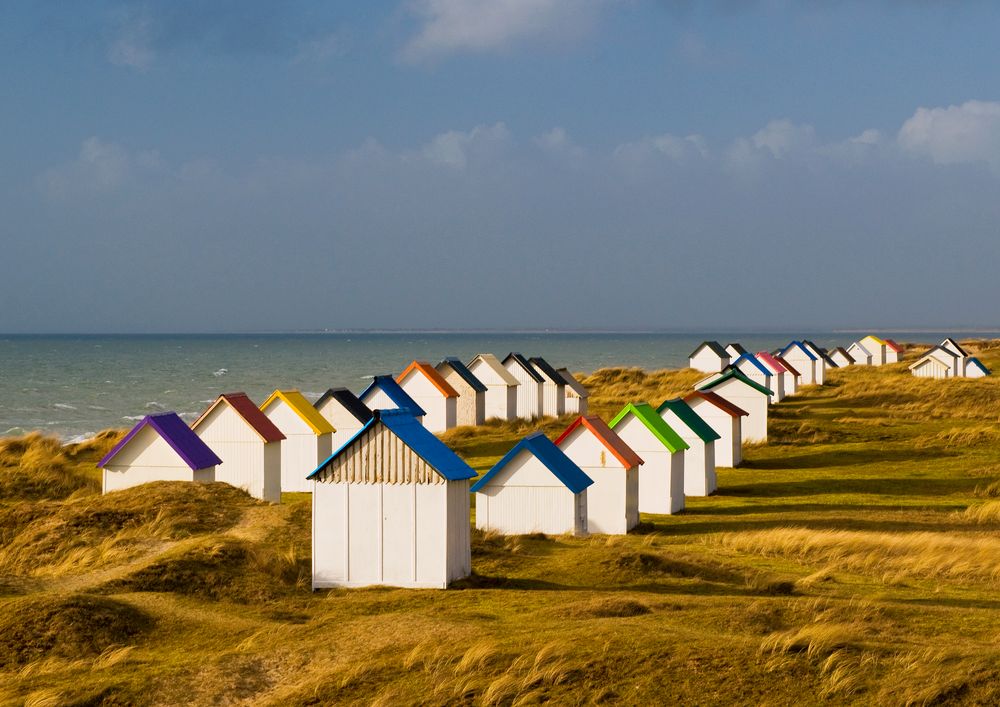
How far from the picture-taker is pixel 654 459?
42031 mm

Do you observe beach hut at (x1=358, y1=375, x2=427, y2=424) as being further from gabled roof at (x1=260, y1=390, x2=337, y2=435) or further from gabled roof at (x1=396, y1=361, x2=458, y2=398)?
gabled roof at (x1=260, y1=390, x2=337, y2=435)

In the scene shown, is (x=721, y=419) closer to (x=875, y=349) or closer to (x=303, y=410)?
(x=303, y=410)

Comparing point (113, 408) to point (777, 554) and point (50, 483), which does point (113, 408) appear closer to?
point (50, 483)

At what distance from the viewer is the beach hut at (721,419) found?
5397 cm

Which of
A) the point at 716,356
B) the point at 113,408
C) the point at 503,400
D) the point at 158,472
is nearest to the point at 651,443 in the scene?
the point at 158,472

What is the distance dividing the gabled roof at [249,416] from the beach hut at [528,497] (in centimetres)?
914

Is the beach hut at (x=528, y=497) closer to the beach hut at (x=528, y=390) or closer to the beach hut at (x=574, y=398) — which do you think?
the beach hut at (x=528, y=390)

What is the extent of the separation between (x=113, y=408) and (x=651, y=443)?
75.1 m

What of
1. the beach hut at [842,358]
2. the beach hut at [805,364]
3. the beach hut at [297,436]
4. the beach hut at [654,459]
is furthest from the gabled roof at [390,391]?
the beach hut at [842,358]

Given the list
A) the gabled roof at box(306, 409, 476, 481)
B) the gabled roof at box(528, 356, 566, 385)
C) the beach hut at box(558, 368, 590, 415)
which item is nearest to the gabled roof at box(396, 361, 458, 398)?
A: the gabled roof at box(528, 356, 566, 385)

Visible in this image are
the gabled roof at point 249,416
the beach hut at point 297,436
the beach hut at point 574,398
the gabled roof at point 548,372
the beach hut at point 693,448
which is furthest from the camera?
the beach hut at point 574,398

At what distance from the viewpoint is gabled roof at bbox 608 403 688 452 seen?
4205 centimetres

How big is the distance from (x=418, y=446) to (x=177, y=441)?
12190 mm

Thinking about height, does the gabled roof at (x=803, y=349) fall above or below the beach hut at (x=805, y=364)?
above
